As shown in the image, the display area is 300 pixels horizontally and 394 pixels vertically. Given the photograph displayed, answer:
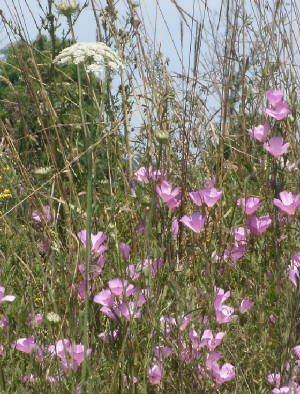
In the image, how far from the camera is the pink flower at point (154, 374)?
1.43 m

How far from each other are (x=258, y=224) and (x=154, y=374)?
0.63 meters

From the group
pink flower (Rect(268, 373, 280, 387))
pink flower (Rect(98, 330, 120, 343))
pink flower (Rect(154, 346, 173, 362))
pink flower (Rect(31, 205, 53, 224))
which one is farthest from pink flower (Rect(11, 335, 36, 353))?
pink flower (Rect(31, 205, 53, 224))

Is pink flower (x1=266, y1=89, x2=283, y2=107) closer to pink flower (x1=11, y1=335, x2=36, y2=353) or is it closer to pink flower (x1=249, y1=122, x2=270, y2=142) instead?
pink flower (x1=249, y1=122, x2=270, y2=142)

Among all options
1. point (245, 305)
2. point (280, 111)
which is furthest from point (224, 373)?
point (280, 111)

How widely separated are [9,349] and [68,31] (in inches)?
58.2

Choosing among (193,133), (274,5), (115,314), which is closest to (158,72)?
(193,133)

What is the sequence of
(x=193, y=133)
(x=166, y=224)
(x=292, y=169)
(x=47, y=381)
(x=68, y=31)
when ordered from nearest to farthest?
1. (x=47, y=381)
2. (x=166, y=224)
3. (x=292, y=169)
4. (x=68, y=31)
5. (x=193, y=133)

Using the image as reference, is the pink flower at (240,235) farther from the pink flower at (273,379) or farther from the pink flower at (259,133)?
the pink flower at (273,379)

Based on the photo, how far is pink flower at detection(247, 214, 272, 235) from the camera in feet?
6.21

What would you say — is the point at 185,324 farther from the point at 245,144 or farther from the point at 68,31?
the point at 68,31

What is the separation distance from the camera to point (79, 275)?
1807mm

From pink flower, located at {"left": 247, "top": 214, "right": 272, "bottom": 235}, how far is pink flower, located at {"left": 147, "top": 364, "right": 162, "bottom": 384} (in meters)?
0.60

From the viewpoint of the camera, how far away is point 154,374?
56.8 inches

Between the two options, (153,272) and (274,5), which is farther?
(274,5)
